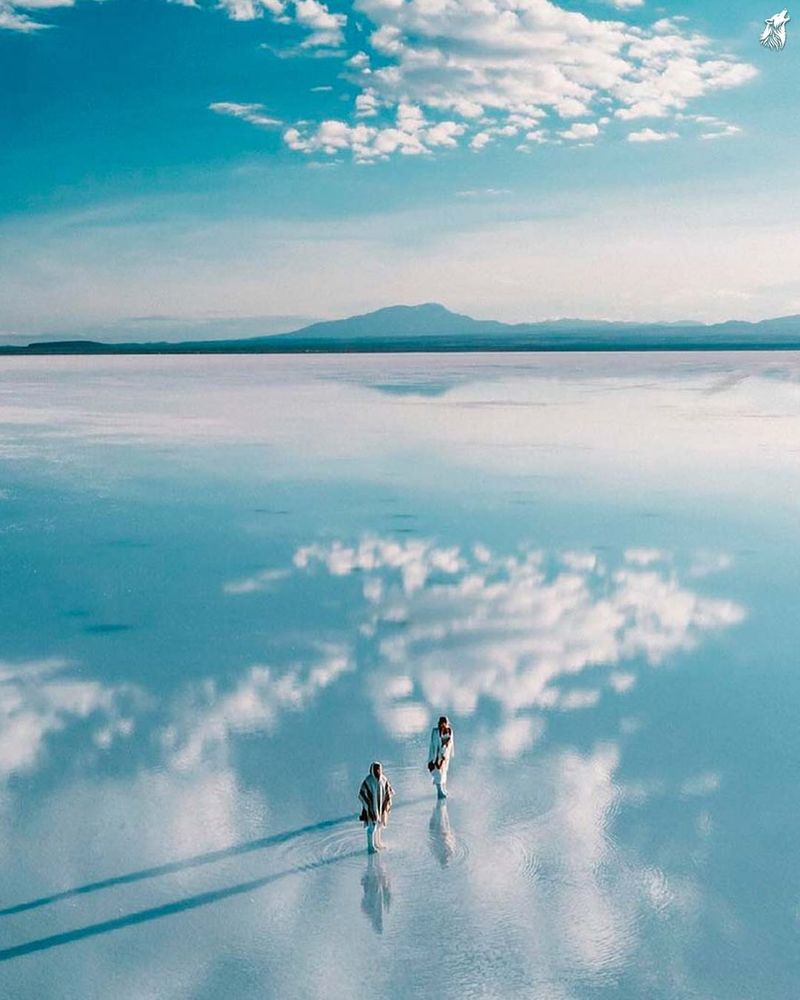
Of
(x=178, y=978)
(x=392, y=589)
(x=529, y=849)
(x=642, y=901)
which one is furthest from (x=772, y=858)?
(x=392, y=589)

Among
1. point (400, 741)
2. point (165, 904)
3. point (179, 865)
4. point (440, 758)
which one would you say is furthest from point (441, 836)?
point (165, 904)

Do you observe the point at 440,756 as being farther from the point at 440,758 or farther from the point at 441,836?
the point at 441,836

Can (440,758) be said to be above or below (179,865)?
above

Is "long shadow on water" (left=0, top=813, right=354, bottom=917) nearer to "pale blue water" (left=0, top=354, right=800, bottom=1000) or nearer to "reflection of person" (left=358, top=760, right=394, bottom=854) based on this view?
"pale blue water" (left=0, top=354, right=800, bottom=1000)

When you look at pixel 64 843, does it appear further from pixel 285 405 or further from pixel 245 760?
pixel 285 405

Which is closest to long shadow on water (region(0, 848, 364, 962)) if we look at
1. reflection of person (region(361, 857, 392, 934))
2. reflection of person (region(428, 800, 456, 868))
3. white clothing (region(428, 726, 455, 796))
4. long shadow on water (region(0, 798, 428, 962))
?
long shadow on water (region(0, 798, 428, 962))

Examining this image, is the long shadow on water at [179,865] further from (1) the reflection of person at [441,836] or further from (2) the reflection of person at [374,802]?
(1) the reflection of person at [441,836]

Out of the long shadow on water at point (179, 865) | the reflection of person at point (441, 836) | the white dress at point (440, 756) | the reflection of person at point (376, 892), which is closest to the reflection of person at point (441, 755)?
the white dress at point (440, 756)
